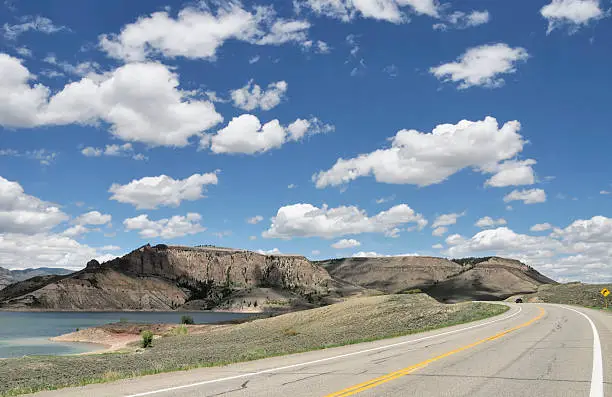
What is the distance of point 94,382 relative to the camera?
14328mm

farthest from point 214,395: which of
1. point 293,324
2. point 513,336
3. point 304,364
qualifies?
point 293,324

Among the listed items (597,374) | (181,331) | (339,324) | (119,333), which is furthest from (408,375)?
(119,333)

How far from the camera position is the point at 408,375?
44.7 ft

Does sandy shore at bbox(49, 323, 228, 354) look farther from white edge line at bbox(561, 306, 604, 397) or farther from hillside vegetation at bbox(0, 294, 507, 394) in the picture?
white edge line at bbox(561, 306, 604, 397)

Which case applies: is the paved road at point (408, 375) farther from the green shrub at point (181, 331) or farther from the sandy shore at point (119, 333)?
the sandy shore at point (119, 333)

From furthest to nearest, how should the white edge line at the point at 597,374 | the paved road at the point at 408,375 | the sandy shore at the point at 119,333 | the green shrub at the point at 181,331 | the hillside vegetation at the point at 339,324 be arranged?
the sandy shore at the point at 119,333, the green shrub at the point at 181,331, the hillside vegetation at the point at 339,324, the paved road at the point at 408,375, the white edge line at the point at 597,374

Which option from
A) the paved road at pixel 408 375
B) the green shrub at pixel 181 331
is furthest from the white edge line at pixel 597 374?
the green shrub at pixel 181 331

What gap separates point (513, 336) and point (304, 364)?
1319cm

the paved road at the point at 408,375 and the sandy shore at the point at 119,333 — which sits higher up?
the paved road at the point at 408,375

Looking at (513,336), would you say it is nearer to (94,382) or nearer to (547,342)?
(547,342)

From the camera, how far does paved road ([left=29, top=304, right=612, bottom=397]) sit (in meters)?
11.6

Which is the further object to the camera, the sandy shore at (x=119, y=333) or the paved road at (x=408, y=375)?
the sandy shore at (x=119, y=333)

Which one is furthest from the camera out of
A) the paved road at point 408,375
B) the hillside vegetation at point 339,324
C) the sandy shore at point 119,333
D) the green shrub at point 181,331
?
the sandy shore at point 119,333

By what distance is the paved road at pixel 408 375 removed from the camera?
1157 cm
